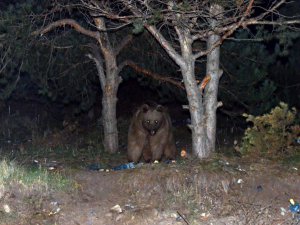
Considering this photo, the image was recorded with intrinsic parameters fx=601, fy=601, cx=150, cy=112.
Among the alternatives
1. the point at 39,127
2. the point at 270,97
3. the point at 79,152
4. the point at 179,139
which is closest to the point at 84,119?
the point at 39,127

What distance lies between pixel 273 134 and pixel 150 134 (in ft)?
9.16

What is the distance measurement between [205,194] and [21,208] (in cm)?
244

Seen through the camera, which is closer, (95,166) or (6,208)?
(6,208)

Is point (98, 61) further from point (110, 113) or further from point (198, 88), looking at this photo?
point (198, 88)

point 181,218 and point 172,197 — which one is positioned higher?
point 172,197

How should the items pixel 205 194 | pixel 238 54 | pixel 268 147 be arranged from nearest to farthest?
pixel 205 194, pixel 268 147, pixel 238 54

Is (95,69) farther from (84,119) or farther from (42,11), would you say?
(84,119)

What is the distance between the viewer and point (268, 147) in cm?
942

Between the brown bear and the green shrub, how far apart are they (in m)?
2.25

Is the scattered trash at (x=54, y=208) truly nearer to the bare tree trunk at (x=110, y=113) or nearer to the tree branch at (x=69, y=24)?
the tree branch at (x=69, y=24)

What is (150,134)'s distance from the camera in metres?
11.4

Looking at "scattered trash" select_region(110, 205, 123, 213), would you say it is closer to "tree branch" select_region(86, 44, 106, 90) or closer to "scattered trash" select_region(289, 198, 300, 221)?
"scattered trash" select_region(289, 198, 300, 221)

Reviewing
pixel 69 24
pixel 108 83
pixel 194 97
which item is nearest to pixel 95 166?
pixel 108 83

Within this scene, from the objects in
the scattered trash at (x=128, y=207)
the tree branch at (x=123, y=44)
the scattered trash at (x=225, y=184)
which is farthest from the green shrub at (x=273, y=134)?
the tree branch at (x=123, y=44)
